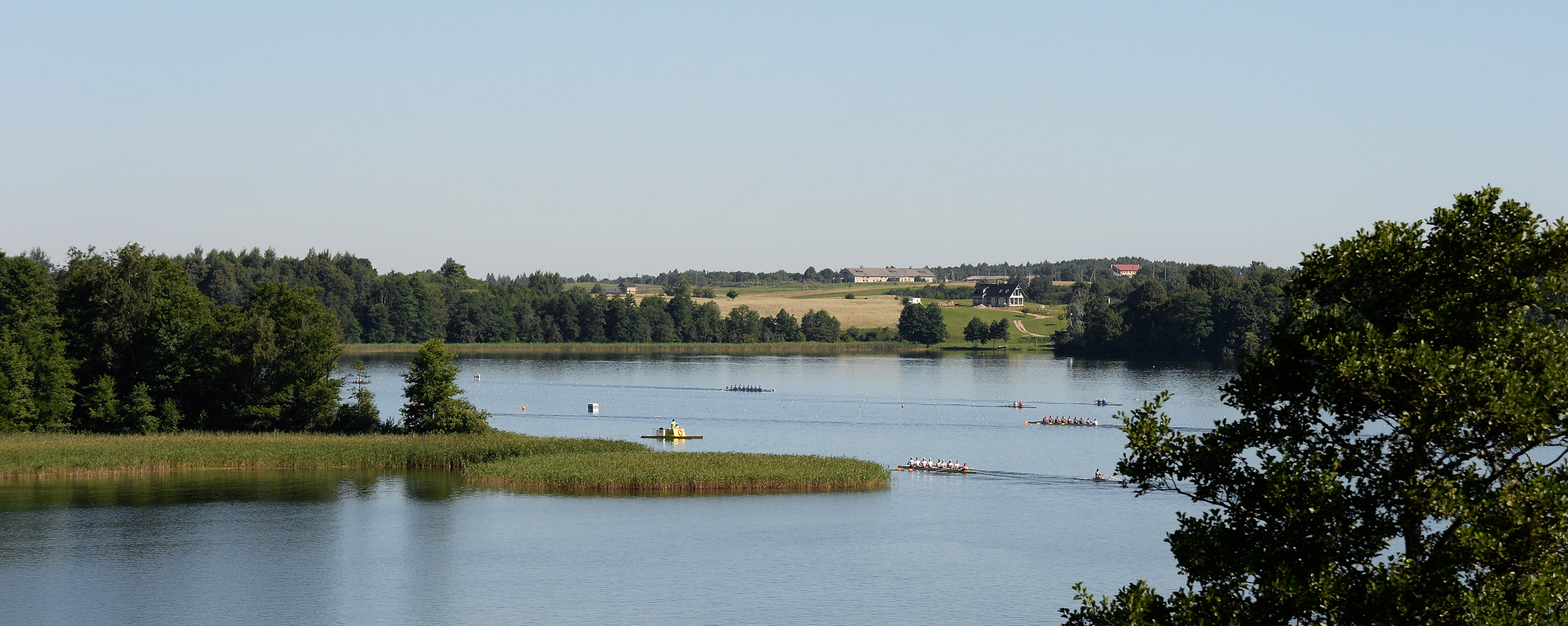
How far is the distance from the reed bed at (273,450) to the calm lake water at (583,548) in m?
1.55

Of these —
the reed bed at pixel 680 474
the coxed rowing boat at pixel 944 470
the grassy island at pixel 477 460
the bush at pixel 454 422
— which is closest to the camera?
the reed bed at pixel 680 474

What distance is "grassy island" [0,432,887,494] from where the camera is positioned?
220 ft

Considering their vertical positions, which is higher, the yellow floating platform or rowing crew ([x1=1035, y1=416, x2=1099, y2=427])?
the yellow floating platform

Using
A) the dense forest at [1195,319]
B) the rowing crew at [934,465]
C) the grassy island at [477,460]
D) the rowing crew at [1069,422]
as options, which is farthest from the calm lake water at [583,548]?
the dense forest at [1195,319]

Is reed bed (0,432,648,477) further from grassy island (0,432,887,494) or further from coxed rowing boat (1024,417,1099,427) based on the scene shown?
coxed rowing boat (1024,417,1099,427)

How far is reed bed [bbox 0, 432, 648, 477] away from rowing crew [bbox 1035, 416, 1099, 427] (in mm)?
38252

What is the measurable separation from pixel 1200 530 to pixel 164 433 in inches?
3007

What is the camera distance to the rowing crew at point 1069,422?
101125mm

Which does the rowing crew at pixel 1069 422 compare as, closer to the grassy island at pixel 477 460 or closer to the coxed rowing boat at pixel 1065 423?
the coxed rowing boat at pixel 1065 423

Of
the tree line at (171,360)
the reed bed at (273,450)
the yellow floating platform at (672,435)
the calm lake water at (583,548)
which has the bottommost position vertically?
the calm lake water at (583,548)

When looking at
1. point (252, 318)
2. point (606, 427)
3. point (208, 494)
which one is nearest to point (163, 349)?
point (252, 318)

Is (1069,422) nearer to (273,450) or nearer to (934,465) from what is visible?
(934,465)

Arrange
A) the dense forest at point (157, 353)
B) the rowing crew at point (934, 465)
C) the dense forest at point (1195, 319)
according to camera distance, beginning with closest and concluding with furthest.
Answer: the rowing crew at point (934, 465) < the dense forest at point (157, 353) < the dense forest at point (1195, 319)

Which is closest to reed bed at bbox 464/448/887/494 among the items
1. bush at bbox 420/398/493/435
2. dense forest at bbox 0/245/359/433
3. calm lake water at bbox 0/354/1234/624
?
calm lake water at bbox 0/354/1234/624
